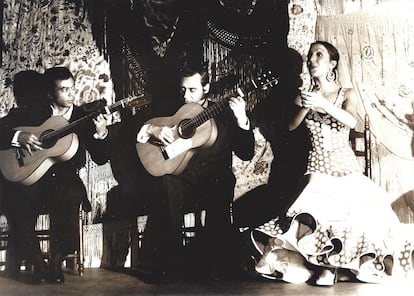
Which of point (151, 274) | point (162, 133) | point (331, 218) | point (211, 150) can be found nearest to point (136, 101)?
point (162, 133)

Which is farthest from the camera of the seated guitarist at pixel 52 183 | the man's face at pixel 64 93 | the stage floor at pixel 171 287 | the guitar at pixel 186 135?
→ the man's face at pixel 64 93

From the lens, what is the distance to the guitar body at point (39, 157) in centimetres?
300

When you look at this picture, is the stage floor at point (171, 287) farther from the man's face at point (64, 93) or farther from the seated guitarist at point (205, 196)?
the man's face at point (64, 93)

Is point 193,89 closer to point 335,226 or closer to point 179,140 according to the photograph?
point 179,140

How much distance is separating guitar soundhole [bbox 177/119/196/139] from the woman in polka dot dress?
483 mm

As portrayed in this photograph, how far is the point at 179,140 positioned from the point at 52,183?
72 centimetres

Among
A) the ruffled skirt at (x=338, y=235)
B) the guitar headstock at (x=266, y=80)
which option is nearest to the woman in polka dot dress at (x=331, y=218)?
the ruffled skirt at (x=338, y=235)

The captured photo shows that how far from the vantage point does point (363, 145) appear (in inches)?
107

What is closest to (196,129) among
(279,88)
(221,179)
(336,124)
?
(221,179)

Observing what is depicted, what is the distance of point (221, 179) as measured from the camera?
9.23 feet

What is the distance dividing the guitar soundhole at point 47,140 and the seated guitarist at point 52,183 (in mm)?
15

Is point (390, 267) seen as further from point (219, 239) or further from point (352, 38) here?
point (352, 38)

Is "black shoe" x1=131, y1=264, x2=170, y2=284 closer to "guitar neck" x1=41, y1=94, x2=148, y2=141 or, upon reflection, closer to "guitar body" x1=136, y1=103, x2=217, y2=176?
"guitar body" x1=136, y1=103, x2=217, y2=176

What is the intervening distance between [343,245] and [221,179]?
64 centimetres
